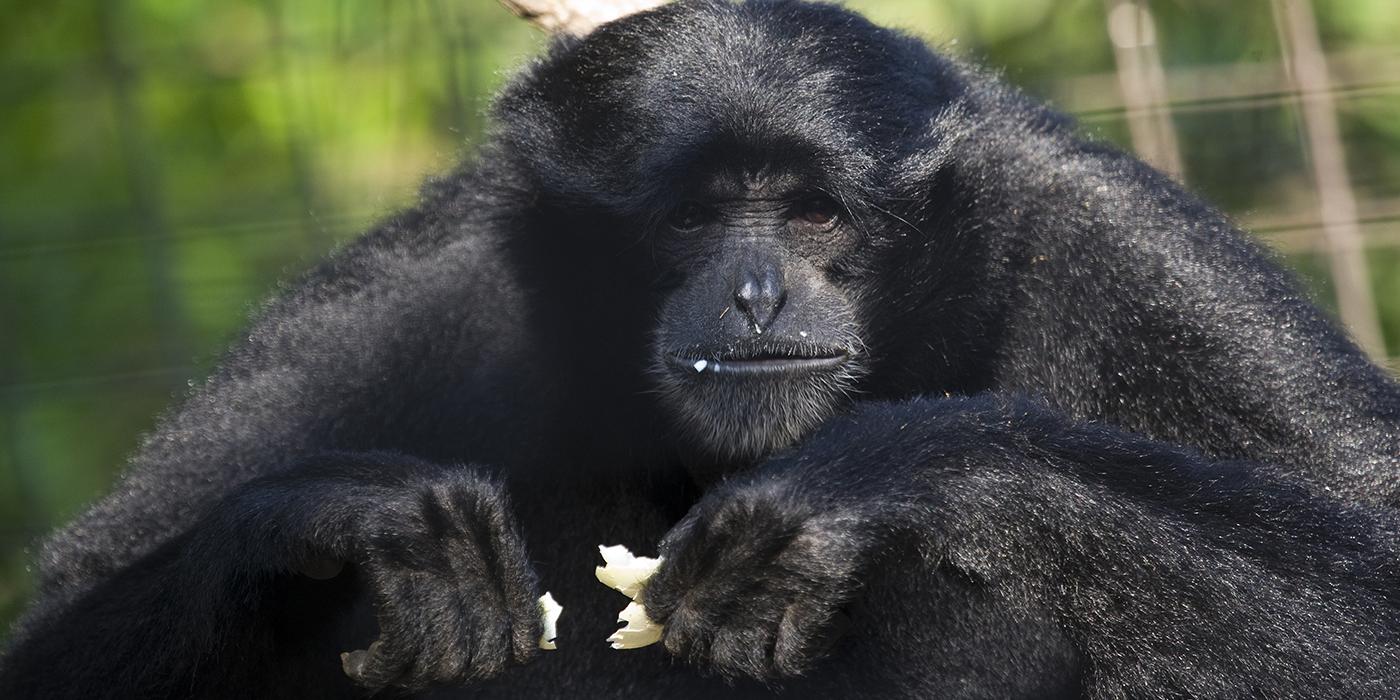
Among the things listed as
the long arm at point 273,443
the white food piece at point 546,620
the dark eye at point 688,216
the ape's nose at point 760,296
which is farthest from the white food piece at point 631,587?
the dark eye at point 688,216

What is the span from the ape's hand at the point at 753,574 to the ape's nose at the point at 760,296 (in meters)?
0.78

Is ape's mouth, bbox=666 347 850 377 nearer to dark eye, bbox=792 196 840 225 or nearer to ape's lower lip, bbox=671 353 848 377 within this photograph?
ape's lower lip, bbox=671 353 848 377

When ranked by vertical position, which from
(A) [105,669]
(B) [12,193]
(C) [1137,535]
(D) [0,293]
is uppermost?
(B) [12,193]

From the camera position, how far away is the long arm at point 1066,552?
267 cm

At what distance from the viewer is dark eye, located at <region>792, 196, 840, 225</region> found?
11.8 feet

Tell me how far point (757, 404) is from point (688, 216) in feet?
1.74

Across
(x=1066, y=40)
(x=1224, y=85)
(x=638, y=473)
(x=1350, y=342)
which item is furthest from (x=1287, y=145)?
(x=638, y=473)

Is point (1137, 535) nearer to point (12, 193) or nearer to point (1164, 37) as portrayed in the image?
point (1164, 37)

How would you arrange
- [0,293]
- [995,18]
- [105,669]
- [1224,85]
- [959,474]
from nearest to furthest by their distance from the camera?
[959,474], [105,669], [0,293], [1224,85], [995,18]

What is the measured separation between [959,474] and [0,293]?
4994 millimetres

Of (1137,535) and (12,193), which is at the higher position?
(12,193)


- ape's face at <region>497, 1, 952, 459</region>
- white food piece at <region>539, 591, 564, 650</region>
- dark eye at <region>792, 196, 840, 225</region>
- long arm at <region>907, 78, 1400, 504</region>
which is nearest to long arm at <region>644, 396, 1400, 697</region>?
white food piece at <region>539, 591, 564, 650</region>

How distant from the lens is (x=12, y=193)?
6.73 metres

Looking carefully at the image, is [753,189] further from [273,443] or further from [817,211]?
[273,443]
